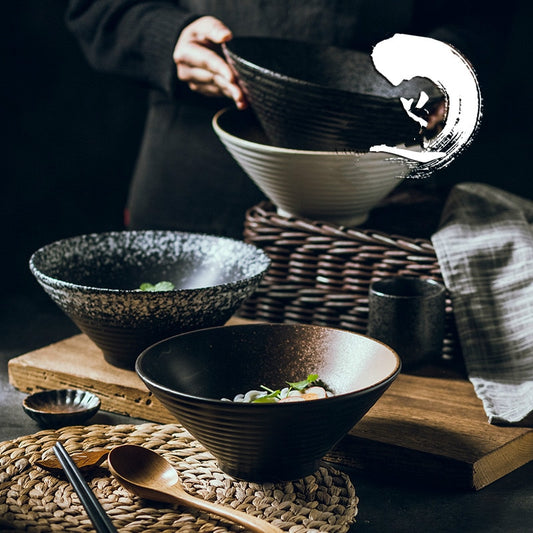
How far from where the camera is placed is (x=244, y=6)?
1402mm

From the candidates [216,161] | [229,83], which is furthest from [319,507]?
[216,161]

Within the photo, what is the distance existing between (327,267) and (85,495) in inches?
21.6

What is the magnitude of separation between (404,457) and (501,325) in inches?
12.0

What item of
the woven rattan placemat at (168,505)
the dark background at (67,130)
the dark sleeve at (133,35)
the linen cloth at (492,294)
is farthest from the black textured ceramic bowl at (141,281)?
the dark background at (67,130)

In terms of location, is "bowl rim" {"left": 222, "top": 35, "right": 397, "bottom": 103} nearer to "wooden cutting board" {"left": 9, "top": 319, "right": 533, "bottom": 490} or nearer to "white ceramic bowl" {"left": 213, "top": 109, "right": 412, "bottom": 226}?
"white ceramic bowl" {"left": 213, "top": 109, "right": 412, "bottom": 226}

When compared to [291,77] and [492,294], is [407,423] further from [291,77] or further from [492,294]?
[291,77]

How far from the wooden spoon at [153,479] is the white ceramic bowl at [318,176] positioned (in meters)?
0.45

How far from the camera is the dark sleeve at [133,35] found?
1.37 meters

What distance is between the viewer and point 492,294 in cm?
108

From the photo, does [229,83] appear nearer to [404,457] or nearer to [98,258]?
[98,258]

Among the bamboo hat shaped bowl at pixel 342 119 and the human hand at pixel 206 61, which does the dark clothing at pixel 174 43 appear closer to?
the human hand at pixel 206 61

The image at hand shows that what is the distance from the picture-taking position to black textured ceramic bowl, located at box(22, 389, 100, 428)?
3.04 feet

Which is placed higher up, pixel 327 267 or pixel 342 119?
pixel 342 119

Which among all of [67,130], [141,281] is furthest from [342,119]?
[67,130]
